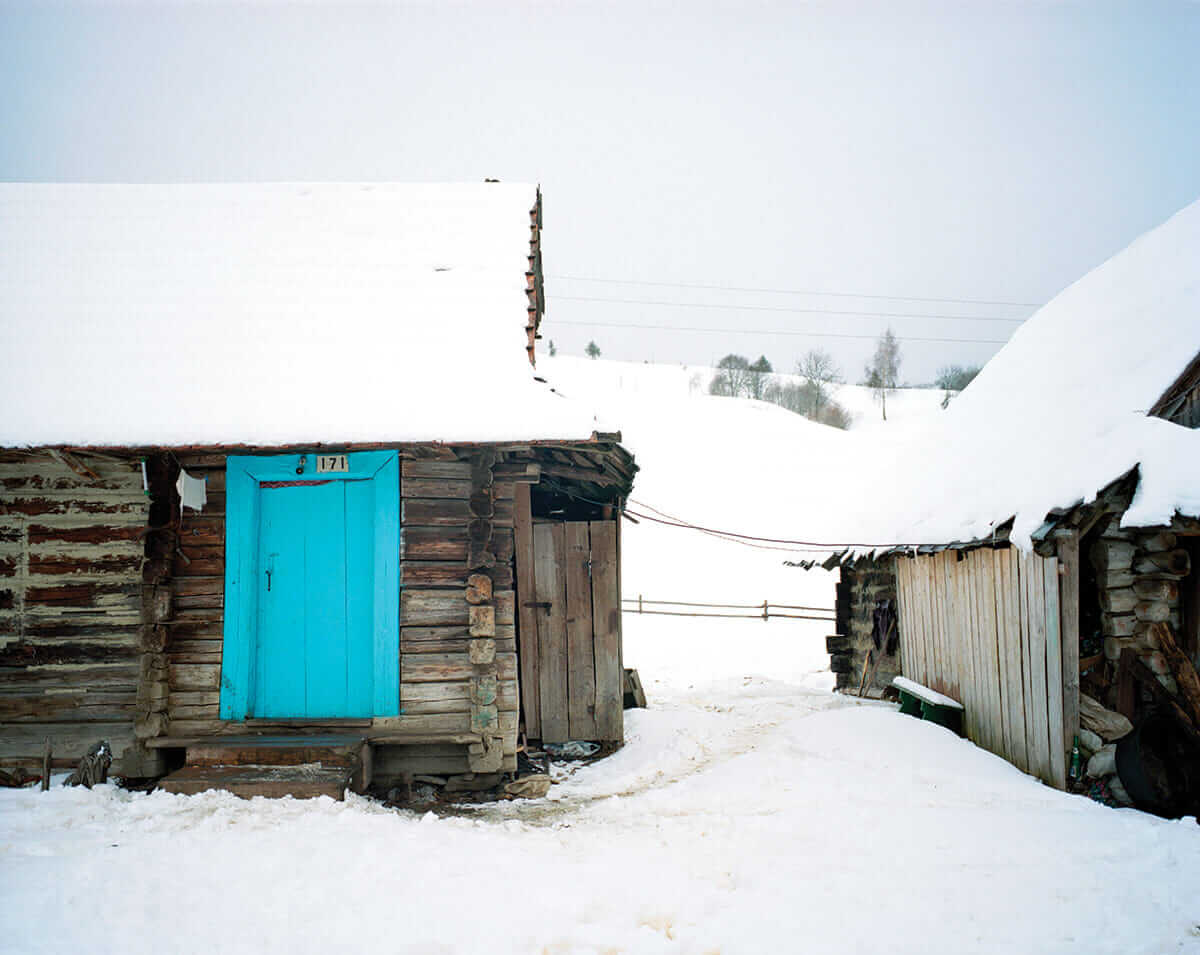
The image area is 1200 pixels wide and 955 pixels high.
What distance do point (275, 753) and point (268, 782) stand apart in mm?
478

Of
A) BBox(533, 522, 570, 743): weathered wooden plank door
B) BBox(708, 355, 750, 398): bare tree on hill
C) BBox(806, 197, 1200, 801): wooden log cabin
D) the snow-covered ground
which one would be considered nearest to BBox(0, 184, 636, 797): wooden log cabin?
BBox(533, 522, 570, 743): weathered wooden plank door

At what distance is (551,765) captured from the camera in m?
8.00

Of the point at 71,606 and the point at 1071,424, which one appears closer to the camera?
the point at 71,606

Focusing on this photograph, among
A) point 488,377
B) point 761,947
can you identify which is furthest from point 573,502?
point 761,947

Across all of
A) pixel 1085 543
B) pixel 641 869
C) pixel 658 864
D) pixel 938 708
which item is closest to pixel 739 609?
pixel 938 708

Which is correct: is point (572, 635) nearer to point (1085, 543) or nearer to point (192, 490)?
point (192, 490)

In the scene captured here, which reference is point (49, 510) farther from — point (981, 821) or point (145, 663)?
point (981, 821)

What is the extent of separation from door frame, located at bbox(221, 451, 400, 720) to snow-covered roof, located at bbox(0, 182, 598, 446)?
50cm

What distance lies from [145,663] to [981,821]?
7.15 metres

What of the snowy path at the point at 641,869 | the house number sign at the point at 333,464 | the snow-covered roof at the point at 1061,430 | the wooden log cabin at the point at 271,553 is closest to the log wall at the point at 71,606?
the wooden log cabin at the point at 271,553

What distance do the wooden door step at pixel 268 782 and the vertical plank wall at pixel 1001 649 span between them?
19.8ft

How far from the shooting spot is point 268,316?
862 cm

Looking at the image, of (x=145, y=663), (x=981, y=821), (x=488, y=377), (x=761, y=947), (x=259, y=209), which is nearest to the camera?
(x=761, y=947)

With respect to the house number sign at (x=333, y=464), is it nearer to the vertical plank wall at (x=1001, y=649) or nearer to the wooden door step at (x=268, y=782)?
the wooden door step at (x=268, y=782)
